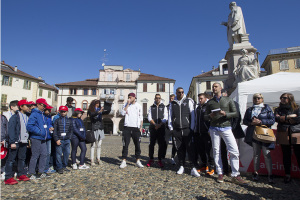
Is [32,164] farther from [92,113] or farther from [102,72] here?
[102,72]

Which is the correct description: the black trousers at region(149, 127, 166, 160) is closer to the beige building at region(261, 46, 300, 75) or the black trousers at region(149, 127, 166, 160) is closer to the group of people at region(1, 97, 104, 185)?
the group of people at region(1, 97, 104, 185)

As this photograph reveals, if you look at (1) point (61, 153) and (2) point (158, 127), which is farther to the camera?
(2) point (158, 127)

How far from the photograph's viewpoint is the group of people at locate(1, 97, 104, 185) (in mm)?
3943

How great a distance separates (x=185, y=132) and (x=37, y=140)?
3.26 meters

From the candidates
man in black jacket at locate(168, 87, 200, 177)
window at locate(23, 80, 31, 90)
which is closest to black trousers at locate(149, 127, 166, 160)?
man in black jacket at locate(168, 87, 200, 177)

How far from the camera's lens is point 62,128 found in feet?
16.2

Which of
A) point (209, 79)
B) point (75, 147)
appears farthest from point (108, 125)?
point (75, 147)

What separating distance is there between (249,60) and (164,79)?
115 feet

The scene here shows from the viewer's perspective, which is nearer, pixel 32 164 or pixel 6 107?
pixel 32 164

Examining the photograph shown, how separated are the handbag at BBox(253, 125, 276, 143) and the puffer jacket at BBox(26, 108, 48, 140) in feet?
14.5

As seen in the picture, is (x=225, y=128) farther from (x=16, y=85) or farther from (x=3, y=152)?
(x=16, y=85)

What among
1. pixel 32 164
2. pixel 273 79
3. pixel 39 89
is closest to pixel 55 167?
pixel 32 164

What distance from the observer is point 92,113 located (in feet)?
18.3

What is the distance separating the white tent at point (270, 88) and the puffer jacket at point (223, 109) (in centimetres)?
163
